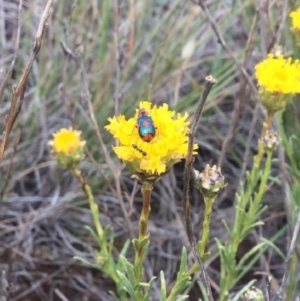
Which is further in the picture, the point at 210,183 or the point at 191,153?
the point at 210,183

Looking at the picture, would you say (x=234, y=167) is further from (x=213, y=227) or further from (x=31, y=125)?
(x=31, y=125)

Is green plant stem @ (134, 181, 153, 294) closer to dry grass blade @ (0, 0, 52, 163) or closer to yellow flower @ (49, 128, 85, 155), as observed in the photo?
dry grass blade @ (0, 0, 52, 163)

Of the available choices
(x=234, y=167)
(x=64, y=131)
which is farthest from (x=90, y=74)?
(x=64, y=131)

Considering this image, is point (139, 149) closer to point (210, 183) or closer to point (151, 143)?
point (151, 143)

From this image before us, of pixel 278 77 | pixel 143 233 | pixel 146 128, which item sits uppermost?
pixel 278 77

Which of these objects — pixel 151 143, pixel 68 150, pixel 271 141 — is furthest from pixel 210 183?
pixel 68 150

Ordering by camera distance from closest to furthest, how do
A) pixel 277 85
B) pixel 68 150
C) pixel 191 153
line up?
pixel 191 153
pixel 277 85
pixel 68 150

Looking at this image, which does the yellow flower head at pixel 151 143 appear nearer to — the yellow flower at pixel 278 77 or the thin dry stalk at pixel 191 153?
the thin dry stalk at pixel 191 153
